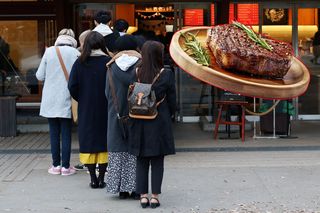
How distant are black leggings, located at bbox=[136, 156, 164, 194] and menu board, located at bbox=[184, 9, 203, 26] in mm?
6690

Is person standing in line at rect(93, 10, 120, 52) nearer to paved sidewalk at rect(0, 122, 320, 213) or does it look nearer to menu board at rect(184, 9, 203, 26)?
paved sidewalk at rect(0, 122, 320, 213)

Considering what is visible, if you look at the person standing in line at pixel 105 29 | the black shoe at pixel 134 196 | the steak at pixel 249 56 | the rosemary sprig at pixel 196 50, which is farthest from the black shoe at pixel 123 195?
the person standing in line at pixel 105 29

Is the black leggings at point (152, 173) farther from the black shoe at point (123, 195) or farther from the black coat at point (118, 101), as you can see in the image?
the black shoe at point (123, 195)

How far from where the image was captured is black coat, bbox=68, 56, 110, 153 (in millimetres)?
7383

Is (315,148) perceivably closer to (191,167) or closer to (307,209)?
(191,167)

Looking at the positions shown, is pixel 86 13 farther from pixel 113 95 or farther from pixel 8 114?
pixel 113 95

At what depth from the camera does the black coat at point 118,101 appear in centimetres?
680

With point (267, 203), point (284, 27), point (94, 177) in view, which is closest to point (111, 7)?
point (284, 27)

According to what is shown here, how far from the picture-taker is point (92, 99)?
7383mm

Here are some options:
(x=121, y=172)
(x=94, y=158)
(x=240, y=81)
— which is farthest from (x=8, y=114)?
(x=240, y=81)

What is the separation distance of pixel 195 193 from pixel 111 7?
6.17 metres

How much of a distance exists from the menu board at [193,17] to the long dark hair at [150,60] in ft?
21.5

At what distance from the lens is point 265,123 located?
11148mm

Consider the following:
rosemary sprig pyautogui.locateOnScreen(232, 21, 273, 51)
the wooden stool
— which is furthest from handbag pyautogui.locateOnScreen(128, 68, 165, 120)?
→ the wooden stool
